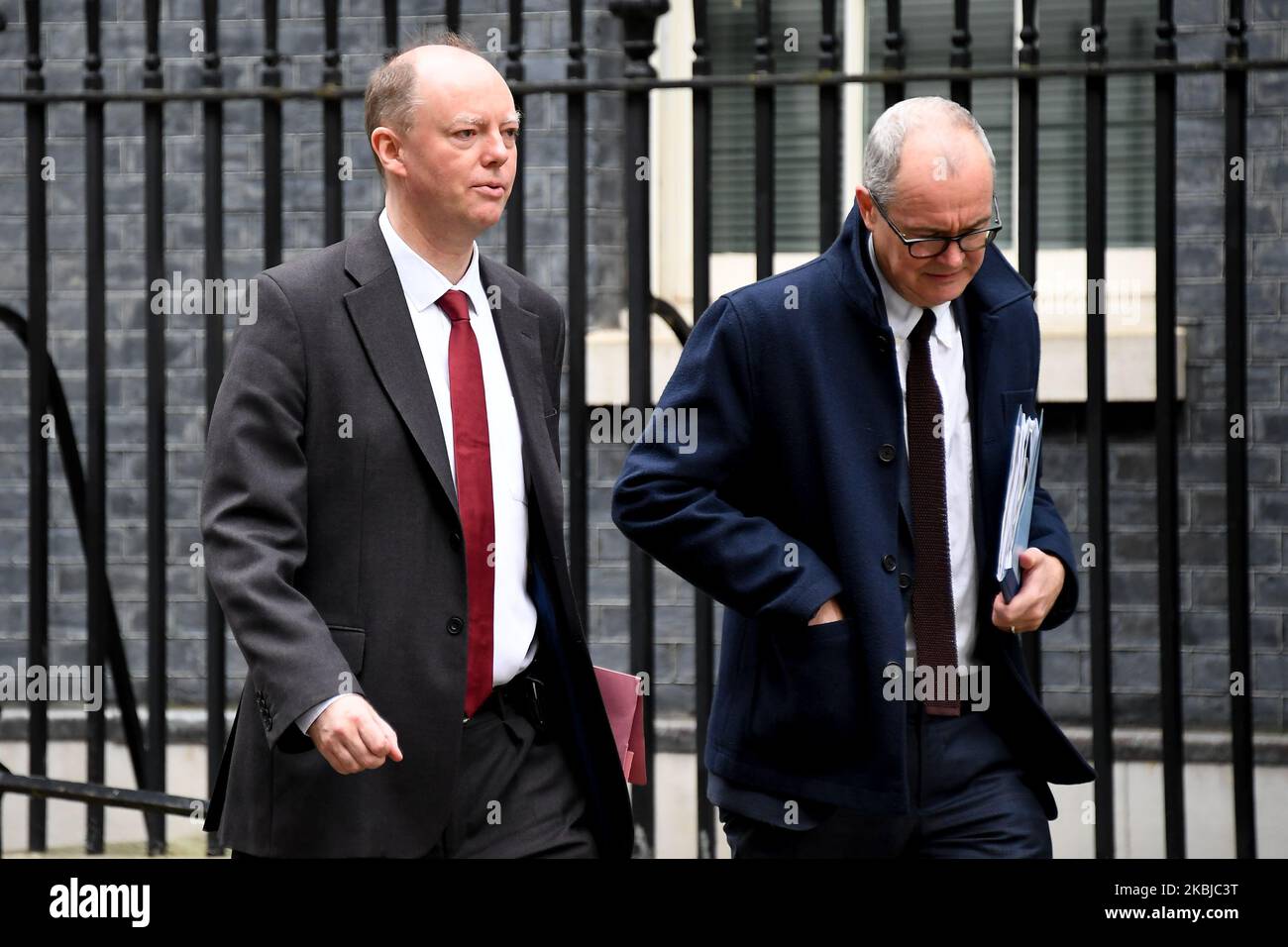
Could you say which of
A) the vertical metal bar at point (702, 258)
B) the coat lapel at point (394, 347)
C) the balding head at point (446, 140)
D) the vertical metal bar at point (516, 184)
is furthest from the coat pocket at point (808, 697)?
the vertical metal bar at point (516, 184)

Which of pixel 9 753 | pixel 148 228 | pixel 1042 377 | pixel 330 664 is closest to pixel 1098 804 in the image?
pixel 1042 377

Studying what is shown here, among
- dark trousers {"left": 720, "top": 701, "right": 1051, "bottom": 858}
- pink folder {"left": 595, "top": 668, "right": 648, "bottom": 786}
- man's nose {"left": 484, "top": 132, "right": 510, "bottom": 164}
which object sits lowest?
dark trousers {"left": 720, "top": 701, "right": 1051, "bottom": 858}

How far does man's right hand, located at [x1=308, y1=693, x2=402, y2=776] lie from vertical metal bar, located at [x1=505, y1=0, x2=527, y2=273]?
192cm

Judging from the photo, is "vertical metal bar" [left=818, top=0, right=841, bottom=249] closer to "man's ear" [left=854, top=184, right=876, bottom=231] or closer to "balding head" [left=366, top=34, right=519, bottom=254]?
"man's ear" [left=854, top=184, right=876, bottom=231]

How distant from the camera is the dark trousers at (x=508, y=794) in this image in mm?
2801

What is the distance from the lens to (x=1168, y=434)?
167 inches

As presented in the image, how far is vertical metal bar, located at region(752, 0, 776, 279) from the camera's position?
4.30 meters

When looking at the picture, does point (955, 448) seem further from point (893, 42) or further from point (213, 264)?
point (213, 264)

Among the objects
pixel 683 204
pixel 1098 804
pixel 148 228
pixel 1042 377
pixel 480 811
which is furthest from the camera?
pixel 683 204

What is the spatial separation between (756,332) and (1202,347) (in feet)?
11.5

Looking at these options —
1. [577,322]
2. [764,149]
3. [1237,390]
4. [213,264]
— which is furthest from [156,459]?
[1237,390]

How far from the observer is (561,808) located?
2.89 m

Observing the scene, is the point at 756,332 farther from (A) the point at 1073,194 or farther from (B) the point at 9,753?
(B) the point at 9,753

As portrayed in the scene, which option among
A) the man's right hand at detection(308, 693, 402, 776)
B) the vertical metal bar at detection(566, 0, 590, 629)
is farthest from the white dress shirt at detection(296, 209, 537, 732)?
the vertical metal bar at detection(566, 0, 590, 629)
